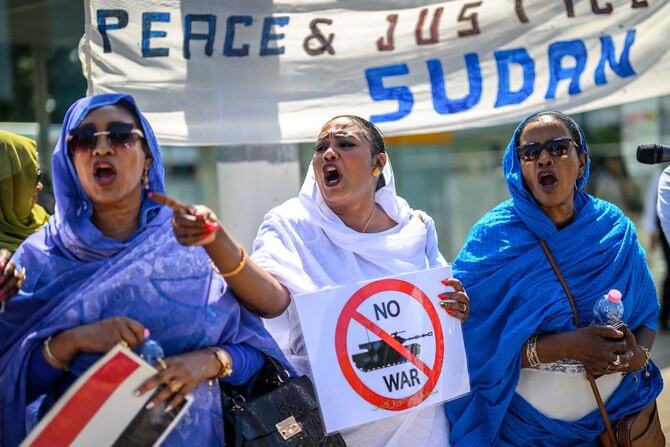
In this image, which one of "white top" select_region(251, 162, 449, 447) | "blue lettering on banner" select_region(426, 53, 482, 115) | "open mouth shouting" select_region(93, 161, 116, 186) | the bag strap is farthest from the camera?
"blue lettering on banner" select_region(426, 53, 482, 115)

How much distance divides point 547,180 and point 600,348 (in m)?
0.64

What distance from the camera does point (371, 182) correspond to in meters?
3.20

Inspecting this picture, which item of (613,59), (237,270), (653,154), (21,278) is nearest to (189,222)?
(237,270)

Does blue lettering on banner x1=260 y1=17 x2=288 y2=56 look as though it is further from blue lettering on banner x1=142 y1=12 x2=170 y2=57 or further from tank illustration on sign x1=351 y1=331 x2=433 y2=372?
tank illustration on sign x1=351 y1=331 x2=433 y2=372

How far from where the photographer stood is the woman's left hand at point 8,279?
7.48 feet

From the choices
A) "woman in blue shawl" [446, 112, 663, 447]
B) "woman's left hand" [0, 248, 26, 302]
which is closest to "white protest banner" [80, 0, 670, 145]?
"woman in blue shawl" [446, 112, 663, 447]

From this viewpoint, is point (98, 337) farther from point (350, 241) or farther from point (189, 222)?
point (350, 241)

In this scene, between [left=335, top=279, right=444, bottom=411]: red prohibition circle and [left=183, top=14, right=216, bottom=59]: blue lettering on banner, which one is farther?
[left=183, top=14, right=216, bottom=59]: blue lettering on banner

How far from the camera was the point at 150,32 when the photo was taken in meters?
3.48

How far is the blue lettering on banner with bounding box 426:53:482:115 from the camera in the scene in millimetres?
3996

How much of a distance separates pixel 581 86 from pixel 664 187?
0.61m

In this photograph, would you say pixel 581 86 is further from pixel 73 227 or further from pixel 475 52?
pixel 73 227

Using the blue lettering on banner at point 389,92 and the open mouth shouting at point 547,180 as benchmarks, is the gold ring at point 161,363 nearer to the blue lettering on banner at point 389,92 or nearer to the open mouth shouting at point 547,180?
the open mouth shouting at point 547,180

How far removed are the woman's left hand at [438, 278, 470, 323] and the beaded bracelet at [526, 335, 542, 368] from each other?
265 mm
